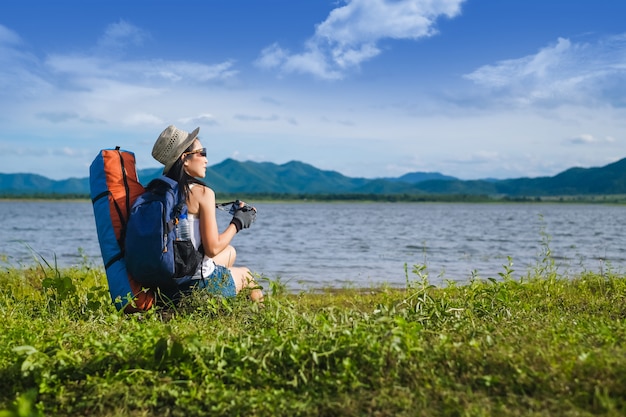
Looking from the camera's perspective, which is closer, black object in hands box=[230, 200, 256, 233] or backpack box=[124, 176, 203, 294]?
backpack box=[124, 176, 203, 294]

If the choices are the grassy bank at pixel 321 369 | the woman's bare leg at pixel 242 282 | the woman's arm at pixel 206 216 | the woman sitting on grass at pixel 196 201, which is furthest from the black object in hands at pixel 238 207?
the grassy bank at pixel 321 369

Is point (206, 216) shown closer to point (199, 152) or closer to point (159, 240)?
point (159, 240)

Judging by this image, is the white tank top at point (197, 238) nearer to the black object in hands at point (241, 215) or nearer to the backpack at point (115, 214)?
the black object in hands at point (241, 215)

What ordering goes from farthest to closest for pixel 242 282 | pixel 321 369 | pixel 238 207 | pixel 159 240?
pixel 238 207
pixel 242 282
pixel 159 240
pixel 321 369

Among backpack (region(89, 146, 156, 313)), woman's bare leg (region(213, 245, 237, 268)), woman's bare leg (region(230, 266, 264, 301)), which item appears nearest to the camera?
backpack (region(89, 146, 156, 313))

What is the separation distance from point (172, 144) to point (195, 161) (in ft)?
1.10

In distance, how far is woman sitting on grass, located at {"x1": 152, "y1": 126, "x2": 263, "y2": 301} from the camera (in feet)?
22.7

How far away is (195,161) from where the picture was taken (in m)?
7.10

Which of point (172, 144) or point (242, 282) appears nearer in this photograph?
point (172, 144)

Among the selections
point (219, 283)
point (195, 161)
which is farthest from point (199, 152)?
point (219, 283)

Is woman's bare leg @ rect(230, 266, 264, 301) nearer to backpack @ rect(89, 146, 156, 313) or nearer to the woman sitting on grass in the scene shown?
the woman sitting on grass

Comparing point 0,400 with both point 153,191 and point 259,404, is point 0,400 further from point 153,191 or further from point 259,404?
point 153,191

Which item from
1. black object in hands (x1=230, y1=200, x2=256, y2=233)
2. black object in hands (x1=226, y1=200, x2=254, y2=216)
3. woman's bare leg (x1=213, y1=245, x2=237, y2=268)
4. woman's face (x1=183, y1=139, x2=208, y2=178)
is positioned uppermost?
woman's face (x1=183, y1=139, x2=208, y2=178)

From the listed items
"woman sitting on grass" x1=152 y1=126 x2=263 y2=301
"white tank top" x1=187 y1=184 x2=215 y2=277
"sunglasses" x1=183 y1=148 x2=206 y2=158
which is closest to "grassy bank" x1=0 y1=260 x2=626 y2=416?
"woman sitting on grass" x1=152 y1=126 x2=263 y2=301
